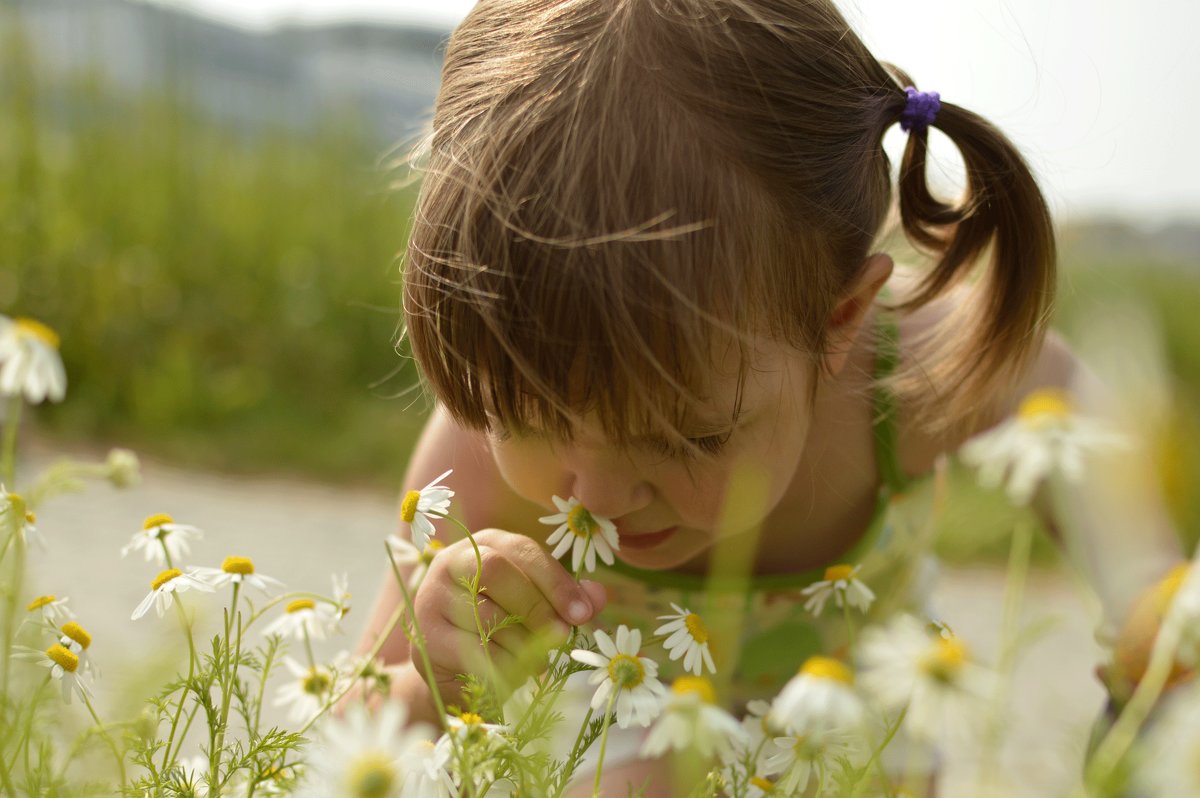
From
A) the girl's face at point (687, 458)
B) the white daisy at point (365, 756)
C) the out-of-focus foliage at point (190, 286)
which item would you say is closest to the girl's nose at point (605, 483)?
the girl's face at point (687, 458)

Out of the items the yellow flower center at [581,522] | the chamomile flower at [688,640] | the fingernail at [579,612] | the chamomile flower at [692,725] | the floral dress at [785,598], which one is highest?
the chamomile flower at [692,725]

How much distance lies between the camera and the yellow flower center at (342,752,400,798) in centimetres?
35

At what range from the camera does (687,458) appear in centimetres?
72

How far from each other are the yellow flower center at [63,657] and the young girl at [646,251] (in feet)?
0.63

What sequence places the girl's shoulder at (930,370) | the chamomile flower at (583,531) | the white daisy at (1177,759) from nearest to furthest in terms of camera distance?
the white daisy at (1177,759)
the chamomile flower at (583,531)
the girl's shoulder at (930,370)

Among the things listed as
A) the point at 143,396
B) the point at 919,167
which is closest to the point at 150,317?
the point at 143,396

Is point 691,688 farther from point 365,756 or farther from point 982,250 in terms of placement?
point 982,250

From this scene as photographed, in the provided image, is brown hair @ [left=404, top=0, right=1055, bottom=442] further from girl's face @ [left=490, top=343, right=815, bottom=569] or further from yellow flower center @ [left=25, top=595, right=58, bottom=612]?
yellow flower center @ [left=25, top=595, right=58, bottom=612]

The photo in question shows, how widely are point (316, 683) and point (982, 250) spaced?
0.66 meters

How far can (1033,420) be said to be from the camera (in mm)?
613

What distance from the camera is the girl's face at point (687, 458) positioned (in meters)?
0.70

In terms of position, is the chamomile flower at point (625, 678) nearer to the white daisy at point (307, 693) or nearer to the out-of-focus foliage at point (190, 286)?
the white daisy at point (307, 693)

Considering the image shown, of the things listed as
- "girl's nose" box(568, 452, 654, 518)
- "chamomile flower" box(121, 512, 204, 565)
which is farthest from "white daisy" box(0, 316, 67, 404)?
"girl's nose" box(568, 452, 654, 518)

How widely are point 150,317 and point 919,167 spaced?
7.63ft
